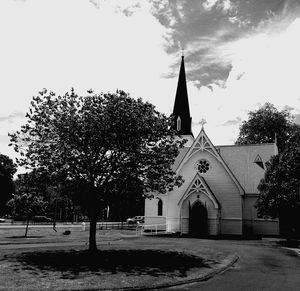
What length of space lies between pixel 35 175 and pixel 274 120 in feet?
170

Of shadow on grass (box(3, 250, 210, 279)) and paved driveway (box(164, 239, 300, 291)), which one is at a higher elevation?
shadow on grass (box(3, 250, 210, 279))

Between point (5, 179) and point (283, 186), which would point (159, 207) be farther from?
point (5, 179)

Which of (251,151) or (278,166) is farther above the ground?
(251,151)

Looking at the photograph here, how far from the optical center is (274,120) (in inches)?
2394

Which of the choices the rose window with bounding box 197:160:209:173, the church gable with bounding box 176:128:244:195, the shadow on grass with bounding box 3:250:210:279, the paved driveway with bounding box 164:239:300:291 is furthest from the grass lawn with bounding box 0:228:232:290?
the church gable with bounding box 176:128:244:195

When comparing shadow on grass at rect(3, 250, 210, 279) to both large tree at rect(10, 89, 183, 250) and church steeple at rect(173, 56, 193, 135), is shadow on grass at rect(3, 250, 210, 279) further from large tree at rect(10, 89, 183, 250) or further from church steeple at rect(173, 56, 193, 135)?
church steeple at rect(173, 56, 193, 135)

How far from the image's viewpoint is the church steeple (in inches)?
2160

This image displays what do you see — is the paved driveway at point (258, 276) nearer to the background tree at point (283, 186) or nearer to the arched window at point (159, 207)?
the background tree at point (283, 186)

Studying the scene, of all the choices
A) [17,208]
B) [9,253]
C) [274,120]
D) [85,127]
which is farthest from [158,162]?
[274,120]

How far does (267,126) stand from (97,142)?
49986 mm

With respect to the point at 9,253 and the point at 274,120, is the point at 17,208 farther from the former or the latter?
the point at 274,120

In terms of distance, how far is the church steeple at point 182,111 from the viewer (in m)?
54.9

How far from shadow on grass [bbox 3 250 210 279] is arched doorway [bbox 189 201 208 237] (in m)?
17.8

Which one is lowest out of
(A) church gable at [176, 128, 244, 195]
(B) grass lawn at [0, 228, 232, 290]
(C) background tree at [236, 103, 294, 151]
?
(B) grass lawn at [0, 228, 232, 290]
